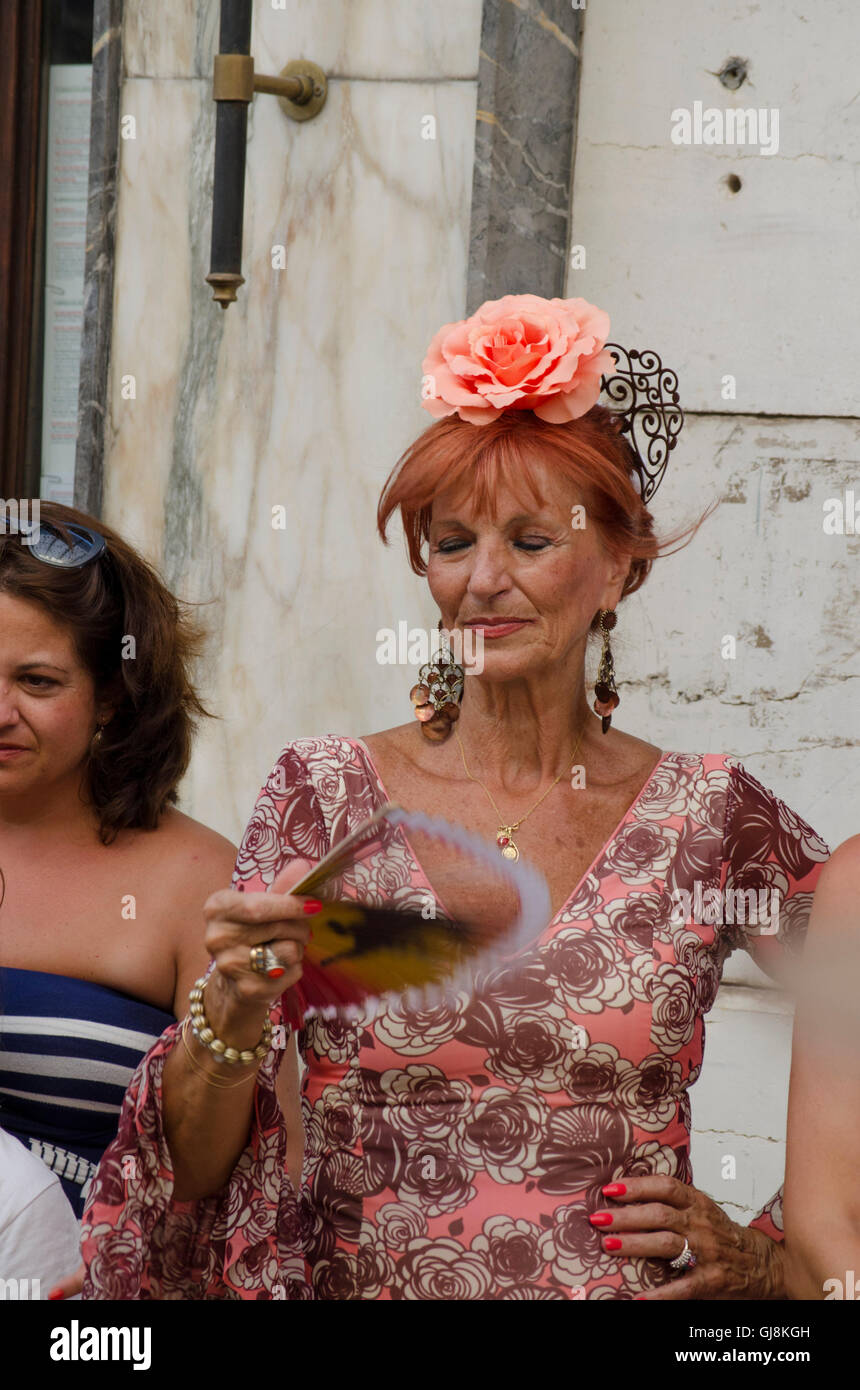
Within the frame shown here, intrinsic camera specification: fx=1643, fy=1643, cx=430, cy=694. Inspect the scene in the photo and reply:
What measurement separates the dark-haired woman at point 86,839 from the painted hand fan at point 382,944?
0.42m

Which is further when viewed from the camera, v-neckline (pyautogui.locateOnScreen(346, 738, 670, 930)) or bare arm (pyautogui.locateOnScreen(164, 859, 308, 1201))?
v-neckline (pyautogui.locateOnScreen(346, 738, 670, 930))

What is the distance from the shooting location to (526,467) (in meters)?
2.17

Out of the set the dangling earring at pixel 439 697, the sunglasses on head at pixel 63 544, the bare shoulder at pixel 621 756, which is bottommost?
the bare shoulder at pixel 621 756

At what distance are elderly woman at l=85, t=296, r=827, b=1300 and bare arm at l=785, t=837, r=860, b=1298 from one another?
0.22 meters

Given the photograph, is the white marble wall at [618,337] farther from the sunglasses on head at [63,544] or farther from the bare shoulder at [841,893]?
the bare shoulder at [841,893]

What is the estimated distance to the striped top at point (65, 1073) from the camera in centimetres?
226

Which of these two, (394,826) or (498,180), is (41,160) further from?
(394,826)

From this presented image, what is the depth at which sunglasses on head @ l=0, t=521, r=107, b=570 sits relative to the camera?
2.42 metres

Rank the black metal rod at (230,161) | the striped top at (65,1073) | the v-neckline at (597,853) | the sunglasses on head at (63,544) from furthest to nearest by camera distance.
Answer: the black metal rod at (230,161) < the sunglasses on head at (63,544) < the striped top at (65,1073) < the v-neckline at (597,853)

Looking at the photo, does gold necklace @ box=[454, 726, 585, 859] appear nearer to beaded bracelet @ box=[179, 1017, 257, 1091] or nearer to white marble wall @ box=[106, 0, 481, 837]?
beaded bracelet @ box=[179, 1017, 257, 1091]

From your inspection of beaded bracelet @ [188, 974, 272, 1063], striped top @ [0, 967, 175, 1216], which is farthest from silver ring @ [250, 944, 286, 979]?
striped top @ [0, 967, 175, 1216]

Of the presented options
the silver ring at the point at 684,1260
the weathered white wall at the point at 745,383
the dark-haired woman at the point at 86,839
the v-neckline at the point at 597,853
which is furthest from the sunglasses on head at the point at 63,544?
the silver ring at the point at 684,1260

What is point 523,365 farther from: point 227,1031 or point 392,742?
point 227,1031

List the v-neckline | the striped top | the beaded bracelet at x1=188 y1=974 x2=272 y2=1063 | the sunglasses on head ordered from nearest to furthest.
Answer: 1. the beaded bracelet at x1=188 y1=974 x2=272 y2=1063
2. the v-neckline
3. the striped top
4. the sunglasses on head
